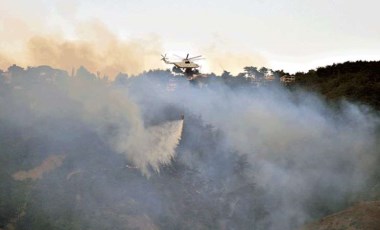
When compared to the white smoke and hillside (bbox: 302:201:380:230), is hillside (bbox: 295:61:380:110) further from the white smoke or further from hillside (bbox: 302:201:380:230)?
the white smoke

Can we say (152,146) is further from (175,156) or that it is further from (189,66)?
(189,66)

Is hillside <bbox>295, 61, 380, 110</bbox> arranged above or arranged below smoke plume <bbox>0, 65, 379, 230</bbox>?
above

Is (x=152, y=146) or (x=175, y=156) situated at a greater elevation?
(x=152, y=146)

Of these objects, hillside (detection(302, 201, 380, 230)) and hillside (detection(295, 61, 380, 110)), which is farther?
hillside (detection(295, 61, 380, 110))

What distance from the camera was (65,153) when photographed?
39.9 m

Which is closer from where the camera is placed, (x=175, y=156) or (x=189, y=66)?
(x=175, y=156)

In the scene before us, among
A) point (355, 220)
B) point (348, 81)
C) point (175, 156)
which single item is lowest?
point (355, 220)

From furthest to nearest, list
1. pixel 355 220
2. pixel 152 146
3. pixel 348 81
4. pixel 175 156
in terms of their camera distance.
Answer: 1. pixel 348 81
2. pixel 152 146
3. pixel 175 156
4. pixel 355 220

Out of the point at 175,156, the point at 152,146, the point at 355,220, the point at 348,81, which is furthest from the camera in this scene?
the point at 348,81

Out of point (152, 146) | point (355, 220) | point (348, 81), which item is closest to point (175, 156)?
point (152, 146)

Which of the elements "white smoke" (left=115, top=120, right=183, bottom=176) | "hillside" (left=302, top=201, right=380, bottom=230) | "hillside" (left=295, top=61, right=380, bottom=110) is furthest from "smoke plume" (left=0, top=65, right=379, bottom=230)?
"hillside" (left=302, top=201, right=380, bottom=230)

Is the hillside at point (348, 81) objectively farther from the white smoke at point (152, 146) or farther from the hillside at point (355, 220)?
the white smoke at point (152, 146)

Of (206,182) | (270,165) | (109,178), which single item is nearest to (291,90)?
(270,165)

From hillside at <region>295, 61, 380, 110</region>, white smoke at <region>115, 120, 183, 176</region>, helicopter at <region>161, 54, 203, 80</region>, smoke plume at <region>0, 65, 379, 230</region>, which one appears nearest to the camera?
smoke plume at <region>0, 65, 379, 230</region>
